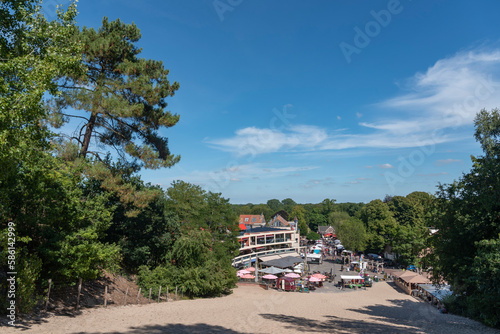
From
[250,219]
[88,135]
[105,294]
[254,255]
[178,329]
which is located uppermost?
[88,135]

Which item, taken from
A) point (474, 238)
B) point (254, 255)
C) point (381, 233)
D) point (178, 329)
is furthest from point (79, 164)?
point (381, 233)

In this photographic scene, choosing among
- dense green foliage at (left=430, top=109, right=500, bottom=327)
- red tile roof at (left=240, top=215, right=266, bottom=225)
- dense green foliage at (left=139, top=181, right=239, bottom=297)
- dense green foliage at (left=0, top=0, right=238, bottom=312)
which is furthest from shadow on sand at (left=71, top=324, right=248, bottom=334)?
red tile roof at (left=240, top=215, right=266, bottom=225)

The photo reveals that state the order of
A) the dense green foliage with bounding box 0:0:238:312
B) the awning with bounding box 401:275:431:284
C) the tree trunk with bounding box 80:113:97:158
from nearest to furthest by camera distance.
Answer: the dense green foliage with bounding box 0:0:238:312
the tree trunk with bounding box 80:113:97:158
the awning with bounding box 401:275:431:284

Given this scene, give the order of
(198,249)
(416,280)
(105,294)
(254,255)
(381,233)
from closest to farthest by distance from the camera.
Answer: (105,294) → (198,249) → (416,280) → (254,255) → (381,233)

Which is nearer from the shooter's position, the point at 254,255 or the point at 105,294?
the point at 105,294

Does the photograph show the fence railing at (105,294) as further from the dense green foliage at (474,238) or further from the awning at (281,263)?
the awning at (281,263)

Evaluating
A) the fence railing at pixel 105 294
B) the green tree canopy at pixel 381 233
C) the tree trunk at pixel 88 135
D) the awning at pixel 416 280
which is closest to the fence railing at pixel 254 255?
the green tree canopy at pixel 381 233

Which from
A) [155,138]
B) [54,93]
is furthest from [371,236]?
[54,93]

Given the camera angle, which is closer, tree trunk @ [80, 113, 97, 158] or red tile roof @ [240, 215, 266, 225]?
tree trunk @ [80, 113, 97, 158]

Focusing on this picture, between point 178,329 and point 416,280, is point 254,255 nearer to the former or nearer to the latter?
point 416,280

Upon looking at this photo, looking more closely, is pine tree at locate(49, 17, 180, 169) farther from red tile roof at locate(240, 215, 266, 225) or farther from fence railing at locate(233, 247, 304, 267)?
red tile roof at locate(240, 215, 266, 225)

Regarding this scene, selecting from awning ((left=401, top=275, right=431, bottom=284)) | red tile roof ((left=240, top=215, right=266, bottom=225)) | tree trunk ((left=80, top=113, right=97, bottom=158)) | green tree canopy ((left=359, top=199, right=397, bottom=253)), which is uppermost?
tree trunk ((left=80, top=113, right=97, bottom=158))

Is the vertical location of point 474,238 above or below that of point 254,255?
above

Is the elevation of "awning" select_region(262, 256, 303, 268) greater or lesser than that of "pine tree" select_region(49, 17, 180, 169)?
lesser
